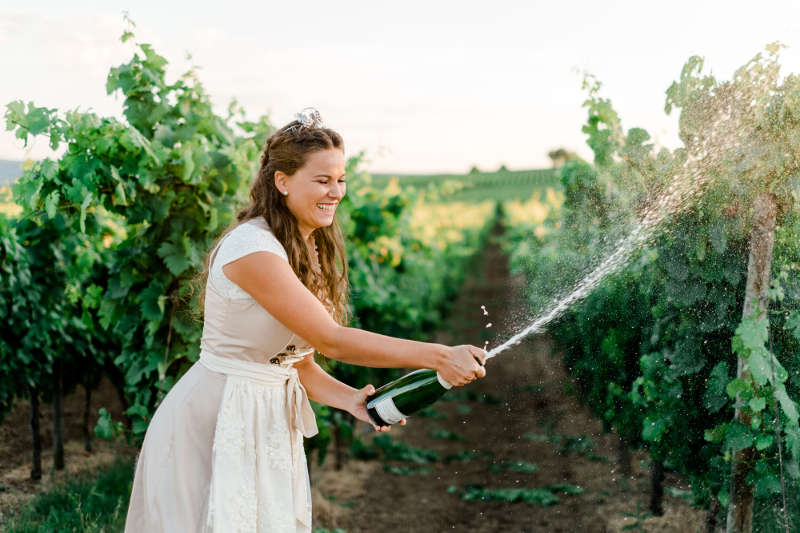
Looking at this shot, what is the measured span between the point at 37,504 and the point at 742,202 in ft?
13.8

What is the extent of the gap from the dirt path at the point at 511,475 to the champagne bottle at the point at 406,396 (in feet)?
2.06

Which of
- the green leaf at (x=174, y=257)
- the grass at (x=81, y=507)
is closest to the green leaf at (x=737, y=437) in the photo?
the green leaf at (x=174, y=257)

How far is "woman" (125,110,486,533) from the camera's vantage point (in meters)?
1.89

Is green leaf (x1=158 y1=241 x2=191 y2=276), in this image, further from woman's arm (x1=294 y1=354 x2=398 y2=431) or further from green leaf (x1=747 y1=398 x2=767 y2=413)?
green leaf (x1=747 y1=398 x2=767 y2=413)


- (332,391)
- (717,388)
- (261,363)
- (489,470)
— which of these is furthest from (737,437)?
(489,470)

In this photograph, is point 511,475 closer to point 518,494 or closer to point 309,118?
point 518,494

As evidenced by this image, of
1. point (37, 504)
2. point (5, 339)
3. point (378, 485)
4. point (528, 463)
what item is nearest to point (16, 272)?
point (5, 339)

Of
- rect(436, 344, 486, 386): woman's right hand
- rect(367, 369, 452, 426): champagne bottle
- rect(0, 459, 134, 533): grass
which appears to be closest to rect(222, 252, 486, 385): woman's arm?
rect(436, 344, 486, 386): woman's right hand

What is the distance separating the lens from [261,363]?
207 cm

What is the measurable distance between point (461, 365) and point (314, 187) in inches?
28.2

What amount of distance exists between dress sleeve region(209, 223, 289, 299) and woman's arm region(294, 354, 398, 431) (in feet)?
1.66

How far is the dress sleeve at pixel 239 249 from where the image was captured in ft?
6.33

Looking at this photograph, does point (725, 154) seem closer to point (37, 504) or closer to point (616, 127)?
point (616, 127)

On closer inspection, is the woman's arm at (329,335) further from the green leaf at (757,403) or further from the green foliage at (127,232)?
the green leaf at (757,403)
